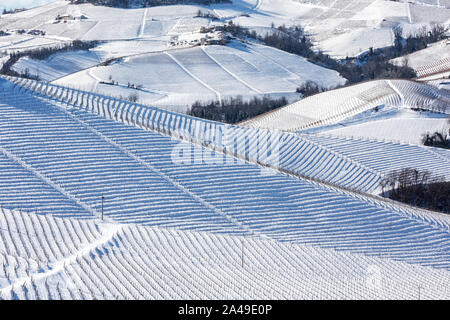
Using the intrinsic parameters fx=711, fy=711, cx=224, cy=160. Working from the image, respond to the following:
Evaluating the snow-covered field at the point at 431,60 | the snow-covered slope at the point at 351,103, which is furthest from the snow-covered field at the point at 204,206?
the snow-covered field at the point at 431,60

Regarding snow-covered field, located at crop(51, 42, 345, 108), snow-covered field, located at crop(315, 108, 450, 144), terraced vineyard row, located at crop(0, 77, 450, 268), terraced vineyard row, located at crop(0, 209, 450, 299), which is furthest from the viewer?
snow-covered field, located at crop(51, 42, 345, 108)

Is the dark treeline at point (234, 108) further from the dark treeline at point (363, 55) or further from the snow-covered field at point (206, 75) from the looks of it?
the dark treeline at point (363, 55)

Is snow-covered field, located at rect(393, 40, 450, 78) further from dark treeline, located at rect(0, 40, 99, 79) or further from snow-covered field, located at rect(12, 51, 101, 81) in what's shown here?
dark treeline, located at rect(0, 40, 99, 79)

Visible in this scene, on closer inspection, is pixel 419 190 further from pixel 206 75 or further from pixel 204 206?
pixel 206 75

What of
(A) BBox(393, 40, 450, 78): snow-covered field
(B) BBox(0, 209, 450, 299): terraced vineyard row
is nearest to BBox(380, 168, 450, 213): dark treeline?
(B) BBox(0, 209, 450, 299): terraced vineyard row

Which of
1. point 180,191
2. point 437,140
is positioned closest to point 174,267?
point 180,191
